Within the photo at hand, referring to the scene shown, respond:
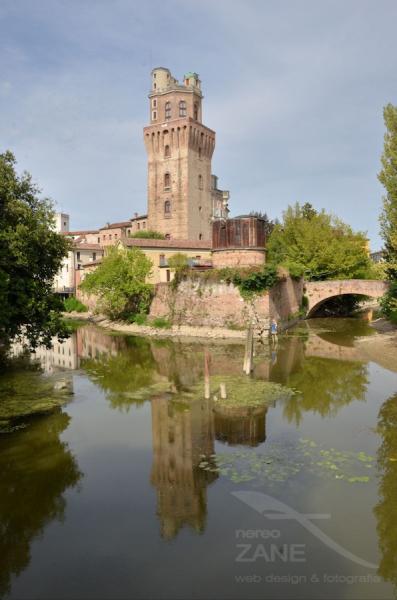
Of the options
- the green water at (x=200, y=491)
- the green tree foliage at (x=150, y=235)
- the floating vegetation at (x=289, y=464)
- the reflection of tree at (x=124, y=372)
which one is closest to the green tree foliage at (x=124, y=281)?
the reflection of tree at (x=124, y=372)

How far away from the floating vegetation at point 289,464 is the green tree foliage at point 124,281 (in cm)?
2946

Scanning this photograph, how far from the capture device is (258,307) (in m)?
33.5

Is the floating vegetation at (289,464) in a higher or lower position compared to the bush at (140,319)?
lower

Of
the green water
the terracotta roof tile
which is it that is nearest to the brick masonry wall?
the terracotta roof tile

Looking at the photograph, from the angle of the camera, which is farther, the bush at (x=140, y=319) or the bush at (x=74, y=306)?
the bush at (x=74, y=306)

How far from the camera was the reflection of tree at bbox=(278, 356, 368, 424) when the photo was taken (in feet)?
53.0

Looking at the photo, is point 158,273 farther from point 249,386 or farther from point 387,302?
point 249,386

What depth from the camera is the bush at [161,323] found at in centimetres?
3772

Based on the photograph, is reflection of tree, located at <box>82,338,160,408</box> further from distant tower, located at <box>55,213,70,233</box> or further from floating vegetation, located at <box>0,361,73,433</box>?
distant tower, located at <box>55,213,70,233</box>

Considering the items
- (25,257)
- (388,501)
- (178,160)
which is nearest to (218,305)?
(25,257)

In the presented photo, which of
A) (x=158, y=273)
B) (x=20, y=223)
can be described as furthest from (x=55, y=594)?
(x=158, y=273)

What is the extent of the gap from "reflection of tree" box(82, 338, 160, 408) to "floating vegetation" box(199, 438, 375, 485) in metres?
6.35

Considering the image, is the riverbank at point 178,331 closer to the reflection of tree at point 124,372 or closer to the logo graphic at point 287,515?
the reflection of tree at point 124,372

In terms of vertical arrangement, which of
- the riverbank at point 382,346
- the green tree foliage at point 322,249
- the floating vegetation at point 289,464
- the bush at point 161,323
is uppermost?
the green tree foliage at point 322,249
